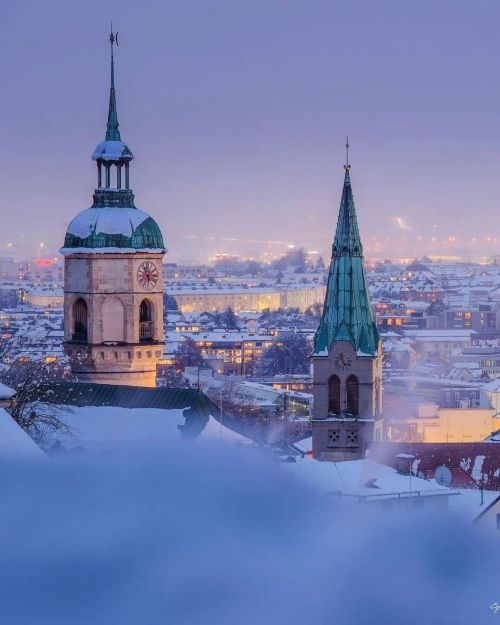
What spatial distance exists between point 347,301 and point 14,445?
2377 centimetres

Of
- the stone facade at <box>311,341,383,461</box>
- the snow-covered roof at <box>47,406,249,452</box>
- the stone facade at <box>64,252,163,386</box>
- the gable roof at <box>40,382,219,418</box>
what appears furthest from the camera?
the stone facade at <box>311,341,383,461</box>

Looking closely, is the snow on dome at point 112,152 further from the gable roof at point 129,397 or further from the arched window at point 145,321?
the gable roof at point 129,397

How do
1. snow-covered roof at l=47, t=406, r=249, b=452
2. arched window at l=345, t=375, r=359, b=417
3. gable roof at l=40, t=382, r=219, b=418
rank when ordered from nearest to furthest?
snow-covered roof at l=47, t=406, r=249, b=452 < gable roof at l=40, t=382, r=219, b=418 < arched window at l=345, t=375, r=359, b=417

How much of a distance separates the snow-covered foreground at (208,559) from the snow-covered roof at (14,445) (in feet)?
0.95

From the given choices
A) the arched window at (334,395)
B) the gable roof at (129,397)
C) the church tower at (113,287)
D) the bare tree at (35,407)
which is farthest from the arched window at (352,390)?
the gable roof at (129,397)

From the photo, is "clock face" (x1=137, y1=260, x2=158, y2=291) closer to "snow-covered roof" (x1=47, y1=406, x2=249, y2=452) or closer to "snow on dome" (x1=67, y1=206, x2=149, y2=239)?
"snow on dome" (x1=67, y1=206, x2=149, y2=239)

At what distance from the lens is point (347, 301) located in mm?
31016

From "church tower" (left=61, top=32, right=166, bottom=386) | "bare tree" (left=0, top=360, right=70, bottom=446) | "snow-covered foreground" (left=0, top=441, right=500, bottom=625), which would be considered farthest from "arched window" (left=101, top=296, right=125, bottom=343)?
"snow-covered foreground" (left=0, top=441, right=500, bottom=625)

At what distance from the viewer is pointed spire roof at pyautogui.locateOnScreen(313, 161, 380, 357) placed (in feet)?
101

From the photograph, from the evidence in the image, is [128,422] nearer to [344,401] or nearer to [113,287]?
[113,287]

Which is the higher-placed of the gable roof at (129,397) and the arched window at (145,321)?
the arched window at (145,321)

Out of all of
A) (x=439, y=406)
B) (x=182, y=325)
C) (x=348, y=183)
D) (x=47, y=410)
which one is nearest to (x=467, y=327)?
(x=182, y=325)

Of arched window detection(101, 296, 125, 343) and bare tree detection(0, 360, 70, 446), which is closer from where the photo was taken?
bare tree detection(0, 360, 70, 446)

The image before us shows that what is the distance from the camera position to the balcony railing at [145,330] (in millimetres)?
27000
